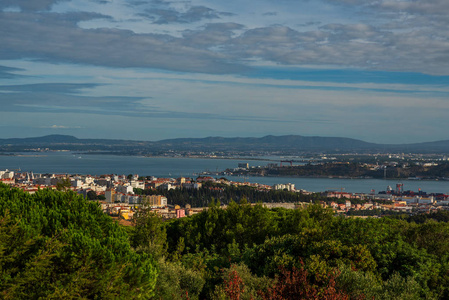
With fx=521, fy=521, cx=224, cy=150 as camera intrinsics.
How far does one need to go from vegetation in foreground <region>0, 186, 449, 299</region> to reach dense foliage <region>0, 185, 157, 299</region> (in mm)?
11

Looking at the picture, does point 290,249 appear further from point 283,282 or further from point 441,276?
point 283,282

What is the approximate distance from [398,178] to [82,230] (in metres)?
89.2

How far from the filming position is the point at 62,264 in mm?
5660

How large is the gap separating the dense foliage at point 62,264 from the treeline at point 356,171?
89.2 metres

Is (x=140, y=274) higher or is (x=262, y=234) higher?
(x=140, y=274)

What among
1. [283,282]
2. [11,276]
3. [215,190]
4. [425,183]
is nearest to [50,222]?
[11,276]

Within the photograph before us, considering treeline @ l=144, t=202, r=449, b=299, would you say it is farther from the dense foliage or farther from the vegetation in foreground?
the dense foliage

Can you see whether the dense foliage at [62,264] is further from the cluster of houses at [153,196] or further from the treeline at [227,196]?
the treeline at [227,196]

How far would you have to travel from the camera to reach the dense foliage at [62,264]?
17.7 ft

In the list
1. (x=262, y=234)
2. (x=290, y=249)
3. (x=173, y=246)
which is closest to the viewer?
Answer: (x=290, y=249)

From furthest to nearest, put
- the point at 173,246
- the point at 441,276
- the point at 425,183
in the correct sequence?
the point at 425,183 < the point at 173,246 < the point at 441,276

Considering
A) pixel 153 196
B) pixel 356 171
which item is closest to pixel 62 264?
pixel 153 196

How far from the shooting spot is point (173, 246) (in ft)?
47.9

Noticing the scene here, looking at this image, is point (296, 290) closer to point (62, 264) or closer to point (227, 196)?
point (62, 264)
